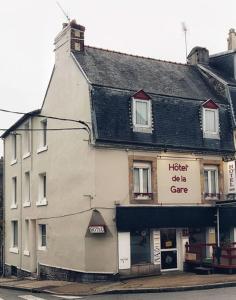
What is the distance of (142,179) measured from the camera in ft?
71.8

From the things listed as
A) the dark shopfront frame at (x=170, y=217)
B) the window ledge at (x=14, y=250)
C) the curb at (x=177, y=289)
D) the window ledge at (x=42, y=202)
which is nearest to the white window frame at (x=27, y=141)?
the window ledge at (x=42, y=202)

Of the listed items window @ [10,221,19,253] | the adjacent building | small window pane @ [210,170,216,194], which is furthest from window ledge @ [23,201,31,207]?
small window pane @ [210,170,216,194]

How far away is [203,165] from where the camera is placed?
75.8ft

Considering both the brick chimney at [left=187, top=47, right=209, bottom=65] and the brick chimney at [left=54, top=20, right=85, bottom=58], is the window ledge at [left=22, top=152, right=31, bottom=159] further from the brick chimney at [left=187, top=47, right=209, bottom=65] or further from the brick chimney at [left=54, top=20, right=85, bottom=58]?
the brick chimney at [left=187, top=47, right=209, bottom=65]

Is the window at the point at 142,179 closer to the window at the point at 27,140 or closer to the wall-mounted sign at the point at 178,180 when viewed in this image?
the wall-mounted sign at the point at 178,180

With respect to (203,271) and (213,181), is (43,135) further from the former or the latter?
(203,271)

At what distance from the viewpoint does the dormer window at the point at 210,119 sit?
2342 cm

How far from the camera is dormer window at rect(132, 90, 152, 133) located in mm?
21797

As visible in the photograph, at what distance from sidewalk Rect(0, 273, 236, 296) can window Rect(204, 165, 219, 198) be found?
4.25 metres

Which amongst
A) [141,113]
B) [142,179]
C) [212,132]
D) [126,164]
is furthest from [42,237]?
[212,132]

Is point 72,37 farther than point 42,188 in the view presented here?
No

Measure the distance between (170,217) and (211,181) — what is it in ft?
10.3

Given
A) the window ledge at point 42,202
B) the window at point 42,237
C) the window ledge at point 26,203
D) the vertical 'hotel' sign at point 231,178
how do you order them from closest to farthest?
1. the vertical 'hotel' sign at point 231,178
2. the window ledge at point 42,202
3. the window at point 42,237
4. the window ledge at point 26,203

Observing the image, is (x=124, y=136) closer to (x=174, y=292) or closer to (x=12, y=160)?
(x=174, y=292)
